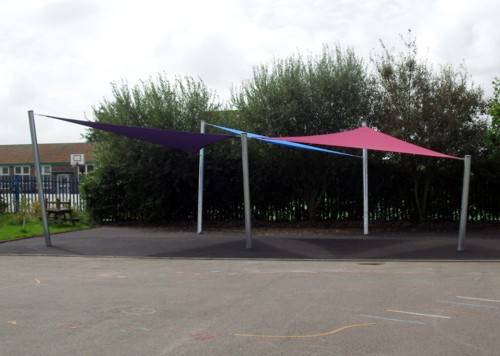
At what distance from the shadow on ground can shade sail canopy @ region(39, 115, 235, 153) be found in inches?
91.6

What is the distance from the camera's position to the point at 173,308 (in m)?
6.59

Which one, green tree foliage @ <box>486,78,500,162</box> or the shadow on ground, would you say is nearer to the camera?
the shadow on ground

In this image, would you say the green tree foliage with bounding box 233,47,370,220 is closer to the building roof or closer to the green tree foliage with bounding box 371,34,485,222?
the green tree foliage with bounding box 371,34,485,222

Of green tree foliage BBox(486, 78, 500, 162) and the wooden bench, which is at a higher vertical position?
green tree foliage BBox(486, 78, 500, 162)

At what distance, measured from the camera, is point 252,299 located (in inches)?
280

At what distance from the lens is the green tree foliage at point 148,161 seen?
1781 centimetres

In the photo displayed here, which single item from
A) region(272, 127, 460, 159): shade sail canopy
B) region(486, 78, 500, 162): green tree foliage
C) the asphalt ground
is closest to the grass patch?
the asphalt ground

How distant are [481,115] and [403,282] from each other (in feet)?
29.7

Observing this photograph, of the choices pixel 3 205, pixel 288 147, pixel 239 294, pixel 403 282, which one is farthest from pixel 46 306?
pixel 3 205

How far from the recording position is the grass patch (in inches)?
595

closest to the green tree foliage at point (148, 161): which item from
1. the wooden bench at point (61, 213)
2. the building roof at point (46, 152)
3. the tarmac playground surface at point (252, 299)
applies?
the wooden bench at point (61, 213)

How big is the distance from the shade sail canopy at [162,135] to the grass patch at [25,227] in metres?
4.63

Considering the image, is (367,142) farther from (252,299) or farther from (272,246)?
(252,299)

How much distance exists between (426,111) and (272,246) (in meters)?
5.92
